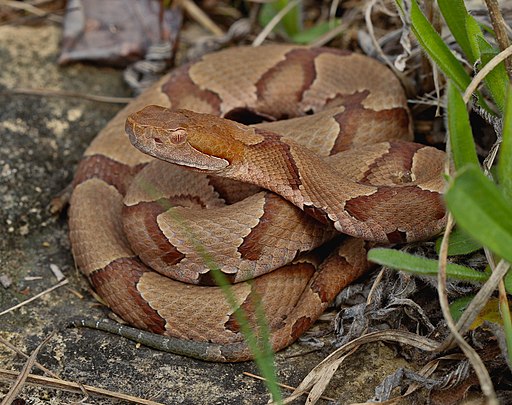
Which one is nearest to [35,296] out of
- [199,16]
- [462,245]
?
[462,245]

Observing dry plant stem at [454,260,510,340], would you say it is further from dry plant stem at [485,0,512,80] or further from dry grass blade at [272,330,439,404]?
dry plant stem at [485,0,512,80]

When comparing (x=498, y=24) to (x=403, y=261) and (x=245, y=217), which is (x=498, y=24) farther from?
(x=245, y=217)

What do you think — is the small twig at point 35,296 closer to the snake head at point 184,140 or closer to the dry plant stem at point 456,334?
the snake head at point 184,140

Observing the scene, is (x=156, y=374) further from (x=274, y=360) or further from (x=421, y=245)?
(x=421, y=245)

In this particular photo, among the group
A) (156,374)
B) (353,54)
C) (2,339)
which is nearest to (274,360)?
(156,374)

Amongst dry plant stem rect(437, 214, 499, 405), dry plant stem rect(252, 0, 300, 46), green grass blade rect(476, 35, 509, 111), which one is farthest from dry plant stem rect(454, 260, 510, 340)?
dry plant stem rect(252, 0, 300, 46)
